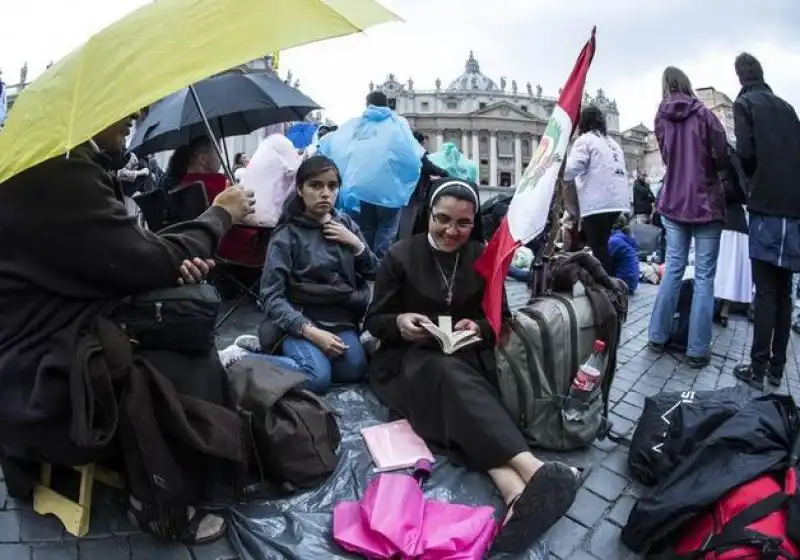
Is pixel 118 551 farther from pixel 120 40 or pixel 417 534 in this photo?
pixel 120 40

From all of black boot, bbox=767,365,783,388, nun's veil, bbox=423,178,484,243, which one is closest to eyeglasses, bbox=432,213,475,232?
nun's veil, bbox=423,178,484,243

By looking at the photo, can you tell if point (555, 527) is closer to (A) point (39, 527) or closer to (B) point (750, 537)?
(B) point (750, 537)

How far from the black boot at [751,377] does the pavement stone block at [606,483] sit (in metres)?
2.05

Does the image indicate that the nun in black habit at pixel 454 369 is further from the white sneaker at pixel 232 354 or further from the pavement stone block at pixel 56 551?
the pavement stone block at pixel 56 551

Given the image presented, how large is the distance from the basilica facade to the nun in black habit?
249ft

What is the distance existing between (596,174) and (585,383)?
129 inches

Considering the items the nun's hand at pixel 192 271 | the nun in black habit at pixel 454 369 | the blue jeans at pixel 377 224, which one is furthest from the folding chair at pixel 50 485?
the blue jeans at pixel 377 224

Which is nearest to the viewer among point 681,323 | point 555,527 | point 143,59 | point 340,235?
point 143,59

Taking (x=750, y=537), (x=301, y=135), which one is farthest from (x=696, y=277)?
(x=301, y=135)

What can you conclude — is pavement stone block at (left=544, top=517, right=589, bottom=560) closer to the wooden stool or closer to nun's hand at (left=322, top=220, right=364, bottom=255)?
the wooden stool

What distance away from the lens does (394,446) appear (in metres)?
2.96

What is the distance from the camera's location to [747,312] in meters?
6.76

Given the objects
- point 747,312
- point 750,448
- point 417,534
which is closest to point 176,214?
point 417,534

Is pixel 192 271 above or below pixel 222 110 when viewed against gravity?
below
